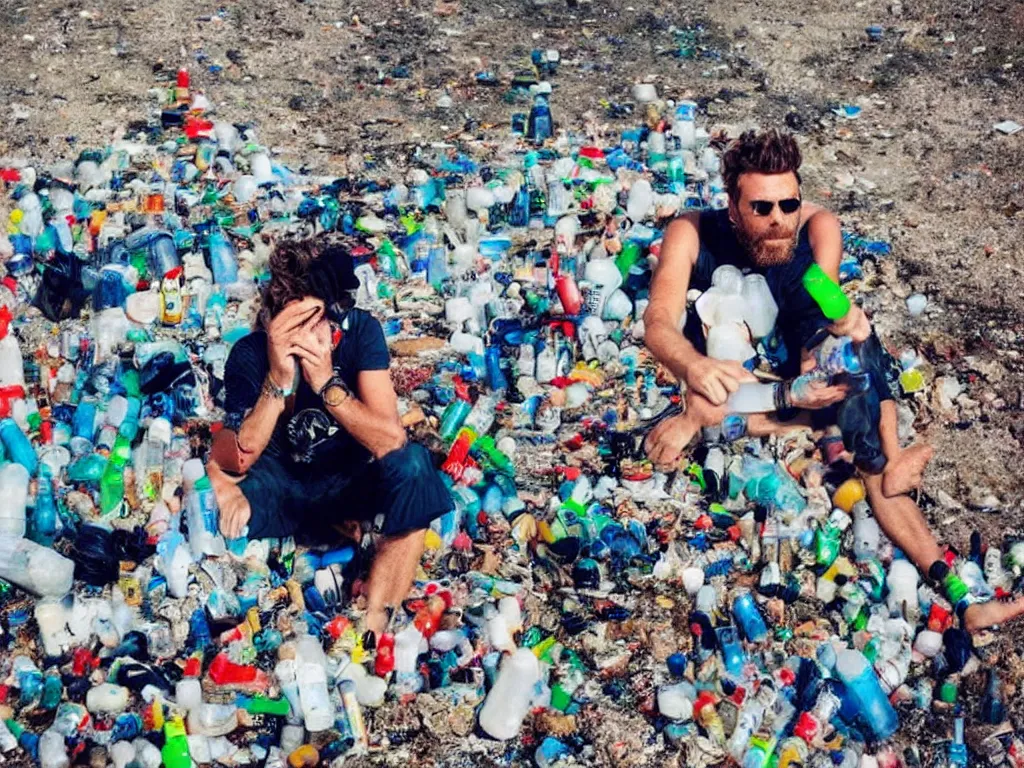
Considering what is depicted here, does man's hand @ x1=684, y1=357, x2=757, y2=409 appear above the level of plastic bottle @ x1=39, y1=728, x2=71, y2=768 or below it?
above

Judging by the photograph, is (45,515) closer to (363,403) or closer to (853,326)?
(363,403)

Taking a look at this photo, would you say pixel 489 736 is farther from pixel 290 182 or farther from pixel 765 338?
pixel 290 182

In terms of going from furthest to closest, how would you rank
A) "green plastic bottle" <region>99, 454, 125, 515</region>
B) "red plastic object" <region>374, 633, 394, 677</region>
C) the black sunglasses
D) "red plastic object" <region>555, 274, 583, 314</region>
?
1. "red plastic object" <region>555, 274, 583, 314</region>
2. the black sunglasses
3. "green plastic bottle" <region>99, 454, 125, 515</region>
4. "red plastic object" <region>374, 633, 394, 677</region>

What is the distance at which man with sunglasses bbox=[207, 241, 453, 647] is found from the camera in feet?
17.0

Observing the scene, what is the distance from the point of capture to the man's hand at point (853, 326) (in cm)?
606

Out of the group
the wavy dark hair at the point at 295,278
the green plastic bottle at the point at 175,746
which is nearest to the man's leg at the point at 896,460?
the wavy dark hair at the point at 295,278

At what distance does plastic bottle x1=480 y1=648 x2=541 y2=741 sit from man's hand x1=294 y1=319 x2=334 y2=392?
149 cm

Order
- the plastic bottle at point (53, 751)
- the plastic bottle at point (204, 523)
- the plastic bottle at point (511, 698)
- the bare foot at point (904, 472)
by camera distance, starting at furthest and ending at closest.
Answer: the bare foot at point (904, 472)
the plastic bottle at point (204, 523)
the plastic bottle at point (511, 698)
the plastic bottle at point (53, 751)

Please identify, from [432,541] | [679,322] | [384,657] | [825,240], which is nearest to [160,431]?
[432,541]

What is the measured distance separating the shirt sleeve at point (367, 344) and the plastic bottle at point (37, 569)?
1671 millimetres

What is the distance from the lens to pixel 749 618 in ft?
18.4

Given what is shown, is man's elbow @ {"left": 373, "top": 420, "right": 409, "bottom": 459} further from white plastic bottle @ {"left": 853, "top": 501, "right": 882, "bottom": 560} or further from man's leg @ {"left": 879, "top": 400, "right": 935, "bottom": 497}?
man's leg @ {"left": 879, "top": 400, "right": 935, "bottom": 497}

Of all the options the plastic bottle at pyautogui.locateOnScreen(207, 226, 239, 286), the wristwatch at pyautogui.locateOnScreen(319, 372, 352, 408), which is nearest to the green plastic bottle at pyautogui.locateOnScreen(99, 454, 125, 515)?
the wristwatch at pyautogui.locateOnScreen(319, 372, 352, 408)

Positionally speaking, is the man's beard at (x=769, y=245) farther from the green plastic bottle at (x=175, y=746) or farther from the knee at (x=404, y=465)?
the green plastic bottle at (x=175, y=746)
